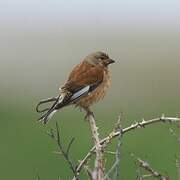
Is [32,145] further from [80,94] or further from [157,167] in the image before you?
[80,94]

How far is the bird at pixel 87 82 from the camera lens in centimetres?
657

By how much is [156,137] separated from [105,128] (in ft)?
2.55

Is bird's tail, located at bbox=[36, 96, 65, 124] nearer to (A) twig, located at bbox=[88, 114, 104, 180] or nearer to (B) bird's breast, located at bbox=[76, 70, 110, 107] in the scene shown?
(B) bird's breast, located at bbox=[76, 70, 110, 107]

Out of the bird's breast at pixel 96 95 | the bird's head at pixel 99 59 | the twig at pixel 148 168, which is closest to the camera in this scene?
the twig at pixel 148 168

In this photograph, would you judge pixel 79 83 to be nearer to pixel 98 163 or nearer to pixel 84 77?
pixel 84 77

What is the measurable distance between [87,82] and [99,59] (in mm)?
169

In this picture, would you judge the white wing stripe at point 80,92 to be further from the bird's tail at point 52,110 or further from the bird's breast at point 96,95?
the bird's tail at point 52,110

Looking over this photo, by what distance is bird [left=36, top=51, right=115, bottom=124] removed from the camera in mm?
6570

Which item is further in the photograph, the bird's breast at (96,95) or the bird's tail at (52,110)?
the bird's breast at (96,95)

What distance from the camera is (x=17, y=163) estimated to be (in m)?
12.2

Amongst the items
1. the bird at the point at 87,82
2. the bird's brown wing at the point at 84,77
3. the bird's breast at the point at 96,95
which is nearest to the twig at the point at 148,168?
the bird at the point at 87,82

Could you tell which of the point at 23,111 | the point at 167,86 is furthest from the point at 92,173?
the point at 167,86

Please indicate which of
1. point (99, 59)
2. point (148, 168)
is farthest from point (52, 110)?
point (148, 168)

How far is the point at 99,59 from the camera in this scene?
22.8 ft
